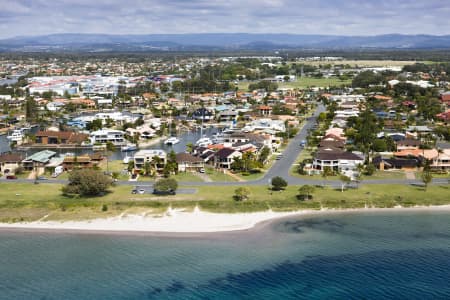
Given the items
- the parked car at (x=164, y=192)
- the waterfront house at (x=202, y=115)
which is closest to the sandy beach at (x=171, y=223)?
the parked car at (x=164, y=192)

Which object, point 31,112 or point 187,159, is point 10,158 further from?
point 31,112

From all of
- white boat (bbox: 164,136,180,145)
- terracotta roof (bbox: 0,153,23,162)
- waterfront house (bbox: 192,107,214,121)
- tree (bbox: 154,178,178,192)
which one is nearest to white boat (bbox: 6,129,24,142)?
terracotta roof (bbox: 0,153,23,162)

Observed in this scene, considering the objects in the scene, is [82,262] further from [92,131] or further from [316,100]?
[316,100]

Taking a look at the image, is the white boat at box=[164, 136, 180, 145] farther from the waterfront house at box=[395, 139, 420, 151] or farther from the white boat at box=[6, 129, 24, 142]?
the waterfront house at box=[395, 139, 420, 151]

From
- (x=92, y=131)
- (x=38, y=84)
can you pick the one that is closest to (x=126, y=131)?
(x=92, y=131)

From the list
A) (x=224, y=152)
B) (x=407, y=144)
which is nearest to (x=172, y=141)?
(x=224, y=152)

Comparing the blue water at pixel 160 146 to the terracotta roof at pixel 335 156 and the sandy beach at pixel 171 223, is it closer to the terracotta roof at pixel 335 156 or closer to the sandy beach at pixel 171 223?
the terracotta roof at pixel 335 156
